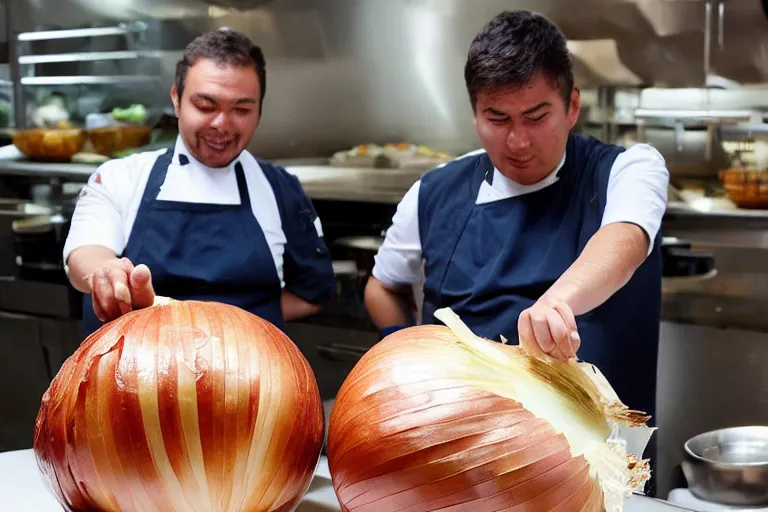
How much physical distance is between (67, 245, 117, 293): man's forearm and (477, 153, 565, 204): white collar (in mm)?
750

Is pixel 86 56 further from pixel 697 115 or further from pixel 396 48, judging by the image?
pixel 697 115

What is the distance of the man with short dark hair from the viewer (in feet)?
4.79

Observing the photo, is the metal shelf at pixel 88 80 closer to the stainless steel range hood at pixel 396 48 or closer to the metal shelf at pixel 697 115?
the stainless steel range hood at pixel 396 48

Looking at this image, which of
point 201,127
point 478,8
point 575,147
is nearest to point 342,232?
point 478,8

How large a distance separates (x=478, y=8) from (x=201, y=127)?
1.62 meters

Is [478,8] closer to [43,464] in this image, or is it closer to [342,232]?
[342,232]

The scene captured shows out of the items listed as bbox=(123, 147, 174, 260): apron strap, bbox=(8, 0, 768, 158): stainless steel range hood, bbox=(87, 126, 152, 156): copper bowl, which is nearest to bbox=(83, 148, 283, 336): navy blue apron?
bbox=(123, 147, 174, 260): apron strap

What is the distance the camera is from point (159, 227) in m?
1.84

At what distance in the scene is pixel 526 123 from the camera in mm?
1488

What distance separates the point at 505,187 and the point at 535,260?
0.56ft

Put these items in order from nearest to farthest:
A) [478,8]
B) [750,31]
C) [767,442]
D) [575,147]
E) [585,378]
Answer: [585,378] → [575,147] → [767,442] → [750,31] → [478,8]

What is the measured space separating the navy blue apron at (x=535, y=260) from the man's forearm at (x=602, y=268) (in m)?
0.15

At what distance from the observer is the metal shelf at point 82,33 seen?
11.9ft

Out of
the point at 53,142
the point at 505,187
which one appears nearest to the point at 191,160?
the point at 505,187
